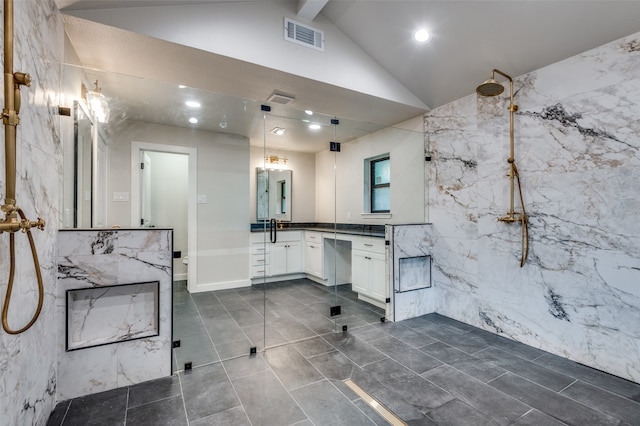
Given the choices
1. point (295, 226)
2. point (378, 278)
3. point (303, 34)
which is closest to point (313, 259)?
point (295, 226)

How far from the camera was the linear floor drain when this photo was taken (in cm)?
167

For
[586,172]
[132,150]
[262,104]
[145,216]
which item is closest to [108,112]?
[132,150]

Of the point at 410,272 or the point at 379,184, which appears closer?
the point at 410,272

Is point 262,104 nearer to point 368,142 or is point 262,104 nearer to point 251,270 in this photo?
point 368,142

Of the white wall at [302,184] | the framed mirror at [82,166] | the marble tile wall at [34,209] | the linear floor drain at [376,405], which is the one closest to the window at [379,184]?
the white wall at [302,184]

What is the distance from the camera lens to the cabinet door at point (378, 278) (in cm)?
336

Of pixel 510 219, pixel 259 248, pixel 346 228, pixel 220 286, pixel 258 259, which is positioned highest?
pixel 510 219

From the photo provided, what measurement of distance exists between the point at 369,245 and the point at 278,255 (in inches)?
51.0

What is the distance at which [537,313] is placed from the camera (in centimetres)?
257

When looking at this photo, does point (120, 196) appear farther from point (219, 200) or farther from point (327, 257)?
point (327, 257)

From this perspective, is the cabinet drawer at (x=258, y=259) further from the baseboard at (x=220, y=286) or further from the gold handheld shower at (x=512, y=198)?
the gold handheld shower at (x=512, y=198)

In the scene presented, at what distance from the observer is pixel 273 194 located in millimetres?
4355

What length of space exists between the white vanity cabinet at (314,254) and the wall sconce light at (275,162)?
1112 millimetres

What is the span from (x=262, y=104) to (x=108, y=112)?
1230 mm
